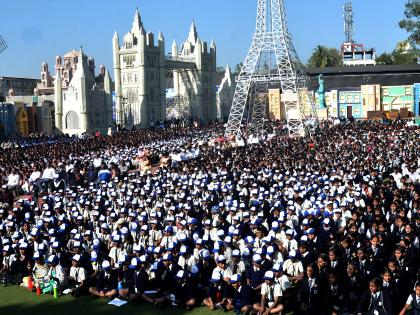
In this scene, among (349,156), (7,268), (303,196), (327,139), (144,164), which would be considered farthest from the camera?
(327,139)

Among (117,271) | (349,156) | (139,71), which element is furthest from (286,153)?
(139,71)

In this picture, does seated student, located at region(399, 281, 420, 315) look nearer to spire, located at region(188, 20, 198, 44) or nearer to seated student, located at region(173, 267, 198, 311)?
seated student, located at region(173, 267, 198, 311)

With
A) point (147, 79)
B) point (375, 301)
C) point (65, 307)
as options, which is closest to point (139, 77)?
point (147, 79)

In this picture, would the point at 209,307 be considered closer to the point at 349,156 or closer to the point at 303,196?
the point at 303,196

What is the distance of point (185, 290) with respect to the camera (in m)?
10.8

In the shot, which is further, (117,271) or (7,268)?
(7,268)

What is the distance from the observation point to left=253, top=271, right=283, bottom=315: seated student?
9.75 metres

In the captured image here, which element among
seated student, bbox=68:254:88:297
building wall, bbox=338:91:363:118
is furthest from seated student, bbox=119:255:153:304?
building wall, bbox=338:91:363:118

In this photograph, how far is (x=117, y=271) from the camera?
1146 centimetres

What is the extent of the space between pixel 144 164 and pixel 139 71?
44269 millimetres

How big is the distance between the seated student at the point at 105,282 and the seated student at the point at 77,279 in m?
0.19

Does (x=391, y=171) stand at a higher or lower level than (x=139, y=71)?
lower

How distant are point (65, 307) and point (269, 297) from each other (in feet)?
13.1

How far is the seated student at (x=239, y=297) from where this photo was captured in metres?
10.1
